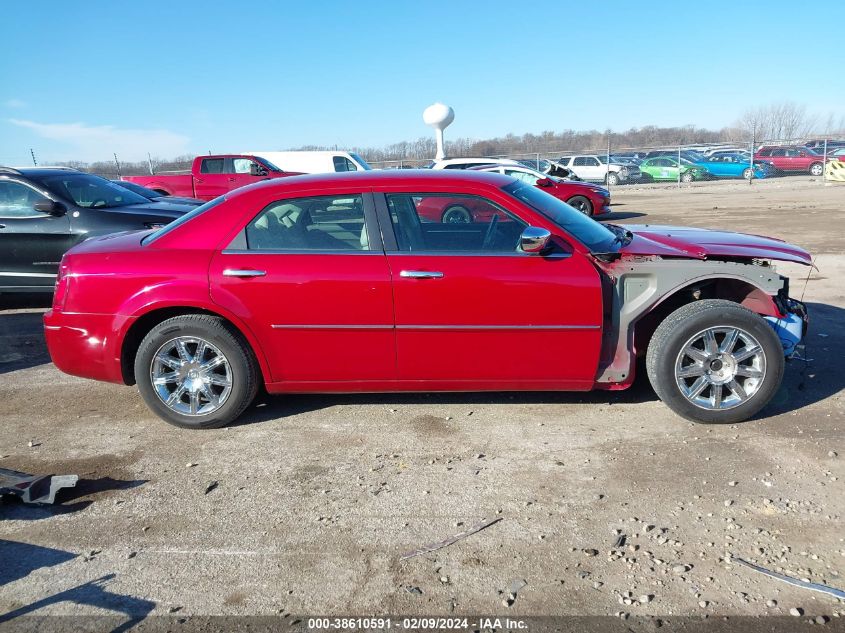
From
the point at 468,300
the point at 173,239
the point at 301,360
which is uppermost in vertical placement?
the point at 173,239

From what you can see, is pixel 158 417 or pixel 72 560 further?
pixel 158 417

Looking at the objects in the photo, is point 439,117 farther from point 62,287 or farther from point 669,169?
A: point 62,287

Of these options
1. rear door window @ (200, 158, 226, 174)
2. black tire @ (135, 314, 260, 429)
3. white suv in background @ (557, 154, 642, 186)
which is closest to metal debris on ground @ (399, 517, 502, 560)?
black tire @ (135, 314, 260, 429)

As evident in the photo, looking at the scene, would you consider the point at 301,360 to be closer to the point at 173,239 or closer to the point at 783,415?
the point at 173,239

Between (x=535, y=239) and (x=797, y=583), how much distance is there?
2.17m

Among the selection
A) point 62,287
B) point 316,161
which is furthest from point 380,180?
point 316,161

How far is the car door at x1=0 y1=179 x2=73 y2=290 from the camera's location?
7391mm

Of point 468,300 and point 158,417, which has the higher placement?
point 468,300

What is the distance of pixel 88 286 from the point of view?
4328mm

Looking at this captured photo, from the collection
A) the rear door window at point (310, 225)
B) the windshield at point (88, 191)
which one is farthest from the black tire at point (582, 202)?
the rear door window at point (310, 225)

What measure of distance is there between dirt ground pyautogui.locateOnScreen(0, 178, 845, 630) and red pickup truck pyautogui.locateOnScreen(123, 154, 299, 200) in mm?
14867

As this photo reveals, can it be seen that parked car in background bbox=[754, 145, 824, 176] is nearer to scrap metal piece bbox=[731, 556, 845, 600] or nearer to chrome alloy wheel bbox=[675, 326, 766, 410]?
chrome alloy wheel bbox=[675, 326, 766, 410]

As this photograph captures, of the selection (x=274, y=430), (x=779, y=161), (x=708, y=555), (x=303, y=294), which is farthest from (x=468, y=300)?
(x=779, y=161)

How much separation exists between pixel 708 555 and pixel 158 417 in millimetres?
3608
